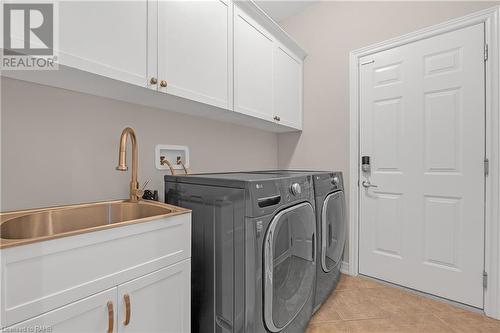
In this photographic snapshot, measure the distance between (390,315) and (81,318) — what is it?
6.26 ft

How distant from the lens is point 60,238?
2.54 feet

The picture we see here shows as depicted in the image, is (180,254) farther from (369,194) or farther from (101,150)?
(369,194)

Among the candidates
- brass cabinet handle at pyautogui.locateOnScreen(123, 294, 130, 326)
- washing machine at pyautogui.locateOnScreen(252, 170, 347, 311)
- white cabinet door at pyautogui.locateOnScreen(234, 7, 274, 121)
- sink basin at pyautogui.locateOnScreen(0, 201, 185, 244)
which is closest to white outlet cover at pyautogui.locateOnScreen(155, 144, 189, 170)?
sink basin at pyautogui.locateOnScreen(0, 201, 185, 244)

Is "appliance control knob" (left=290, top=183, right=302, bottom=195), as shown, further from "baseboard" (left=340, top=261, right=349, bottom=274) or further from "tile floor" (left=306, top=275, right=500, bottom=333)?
"baseboard" (left=340, top=261, right=349, bottom=274)

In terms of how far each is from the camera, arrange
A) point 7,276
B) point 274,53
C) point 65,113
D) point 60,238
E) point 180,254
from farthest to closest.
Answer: point 274,53 < point 65,113 < point 180,254 < point 60,238 < point 7,276

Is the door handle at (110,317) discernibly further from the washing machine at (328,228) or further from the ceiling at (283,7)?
the ceiling at (283,7)

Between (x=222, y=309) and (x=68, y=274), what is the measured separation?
717mm

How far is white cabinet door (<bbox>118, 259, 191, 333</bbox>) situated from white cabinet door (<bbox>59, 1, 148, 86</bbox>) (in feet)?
3.01

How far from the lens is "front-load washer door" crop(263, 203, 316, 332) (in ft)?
3.82

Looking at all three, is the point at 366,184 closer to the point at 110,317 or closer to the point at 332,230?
the point at 332,230

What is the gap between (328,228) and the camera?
1822mm

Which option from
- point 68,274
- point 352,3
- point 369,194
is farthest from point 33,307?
point 352,3

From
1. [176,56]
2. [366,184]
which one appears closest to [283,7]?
[176,56]

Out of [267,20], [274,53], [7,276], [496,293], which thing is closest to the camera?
[7,276]
